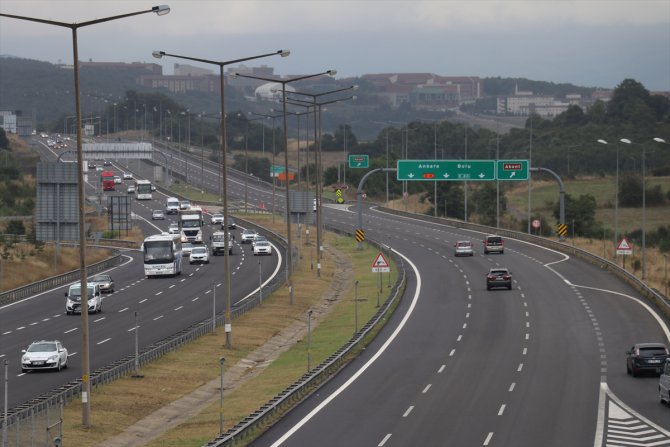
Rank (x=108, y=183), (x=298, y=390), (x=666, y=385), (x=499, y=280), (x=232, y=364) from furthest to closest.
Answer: (x=108, y=183), (x=499, y=280), (x=232, y=364), (x=298, y=390), (x=666, y=385)

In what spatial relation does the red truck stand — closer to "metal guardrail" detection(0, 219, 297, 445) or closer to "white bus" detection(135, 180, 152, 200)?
"white bus" detection(135, 180, 152, 200)

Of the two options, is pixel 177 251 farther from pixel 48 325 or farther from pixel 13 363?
pixel 13 363

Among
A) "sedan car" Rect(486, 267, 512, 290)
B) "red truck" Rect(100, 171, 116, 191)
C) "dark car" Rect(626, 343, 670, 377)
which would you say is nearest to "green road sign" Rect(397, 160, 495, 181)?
"sedan car" Rect(486, 267, 512, 290)

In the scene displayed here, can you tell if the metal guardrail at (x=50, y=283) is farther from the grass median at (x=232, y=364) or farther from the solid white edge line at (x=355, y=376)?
the solid white edge line at (x=355, y=376)

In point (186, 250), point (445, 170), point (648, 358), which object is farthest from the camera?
point (445, 170)

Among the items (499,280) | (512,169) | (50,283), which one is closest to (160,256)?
(50,283)

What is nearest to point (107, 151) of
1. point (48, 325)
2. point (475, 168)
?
point (475, 168)

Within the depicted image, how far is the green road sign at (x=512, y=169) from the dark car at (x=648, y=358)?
205ft

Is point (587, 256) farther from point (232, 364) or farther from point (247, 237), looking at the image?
point (232, 364)

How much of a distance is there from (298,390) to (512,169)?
70626mm

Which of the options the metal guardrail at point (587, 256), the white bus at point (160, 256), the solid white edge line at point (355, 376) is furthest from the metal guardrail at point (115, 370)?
the metal guardrail at point (587, 256)

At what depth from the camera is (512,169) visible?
110688mm

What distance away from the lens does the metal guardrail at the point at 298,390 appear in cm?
3438

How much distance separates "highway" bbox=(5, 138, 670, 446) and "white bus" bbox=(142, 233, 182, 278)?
5.62 feet
